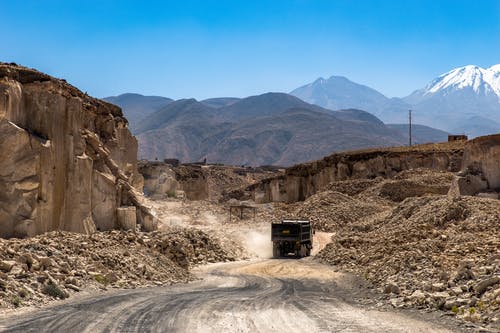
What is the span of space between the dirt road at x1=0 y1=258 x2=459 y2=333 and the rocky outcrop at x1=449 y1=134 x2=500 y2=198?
20.9 meters

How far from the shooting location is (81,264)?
1770 cm

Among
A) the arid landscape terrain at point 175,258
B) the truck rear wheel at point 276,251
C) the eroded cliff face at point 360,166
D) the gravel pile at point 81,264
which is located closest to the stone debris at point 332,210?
the arid landscape terrain at point 175,258

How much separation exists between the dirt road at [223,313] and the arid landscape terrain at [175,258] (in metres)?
0.05

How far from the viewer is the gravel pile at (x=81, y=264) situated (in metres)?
14.8

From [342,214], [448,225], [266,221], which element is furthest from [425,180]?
[448,225]

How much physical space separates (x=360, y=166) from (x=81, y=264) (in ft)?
145

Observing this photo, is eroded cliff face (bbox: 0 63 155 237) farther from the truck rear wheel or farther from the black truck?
the truck rear wheel

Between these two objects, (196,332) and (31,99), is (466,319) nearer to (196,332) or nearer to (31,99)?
(196,332)

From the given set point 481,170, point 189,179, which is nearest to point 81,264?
point 481,170

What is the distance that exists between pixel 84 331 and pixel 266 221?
1269 inches

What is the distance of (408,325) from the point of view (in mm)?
12258

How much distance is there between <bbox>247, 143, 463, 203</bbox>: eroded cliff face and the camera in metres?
55.1

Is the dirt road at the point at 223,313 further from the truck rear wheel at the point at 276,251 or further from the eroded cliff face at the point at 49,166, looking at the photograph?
the truck rear wheel at the point at 276,251

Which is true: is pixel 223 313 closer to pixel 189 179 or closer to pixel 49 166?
pixel 49 166
